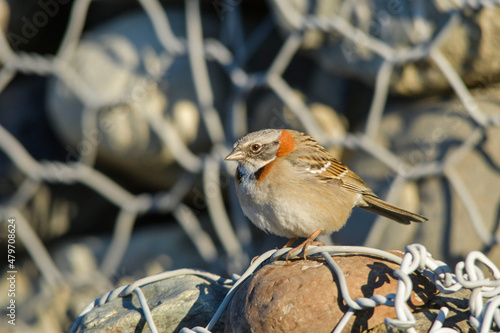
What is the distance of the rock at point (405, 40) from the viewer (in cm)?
238

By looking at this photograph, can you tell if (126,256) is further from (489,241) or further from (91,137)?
(489,241)

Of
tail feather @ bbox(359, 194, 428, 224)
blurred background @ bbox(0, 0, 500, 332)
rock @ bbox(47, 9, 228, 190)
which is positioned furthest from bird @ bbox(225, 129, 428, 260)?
rock @ bbox(47, 9, 228, 190)

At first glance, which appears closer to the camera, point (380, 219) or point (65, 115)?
point (380, 219)

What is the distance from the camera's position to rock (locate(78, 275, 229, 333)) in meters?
1.45

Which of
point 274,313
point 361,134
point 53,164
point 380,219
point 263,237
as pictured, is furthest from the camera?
point 53,164

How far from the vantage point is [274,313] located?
1.25m

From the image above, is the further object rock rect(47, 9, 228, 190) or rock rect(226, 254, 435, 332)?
rock rect(47, 9, 228, 190)

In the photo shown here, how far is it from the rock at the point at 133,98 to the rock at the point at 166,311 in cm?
173

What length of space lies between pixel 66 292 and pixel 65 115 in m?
1.05

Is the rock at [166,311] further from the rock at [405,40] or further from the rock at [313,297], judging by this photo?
Result: the rock at [405,40]

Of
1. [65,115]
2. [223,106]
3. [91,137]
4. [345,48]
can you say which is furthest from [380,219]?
[65,115]

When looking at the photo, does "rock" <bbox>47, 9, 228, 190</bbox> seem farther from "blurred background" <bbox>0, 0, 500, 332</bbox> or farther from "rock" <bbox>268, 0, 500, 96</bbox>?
"rock" <bbox>268, 0, 500, 96</bbox>

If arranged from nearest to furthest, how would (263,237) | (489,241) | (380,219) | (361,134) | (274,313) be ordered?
(274,313) < (489,241) < (380,219) < (361,134) < (263,237)

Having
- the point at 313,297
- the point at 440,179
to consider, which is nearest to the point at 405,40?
the point at 440,179
